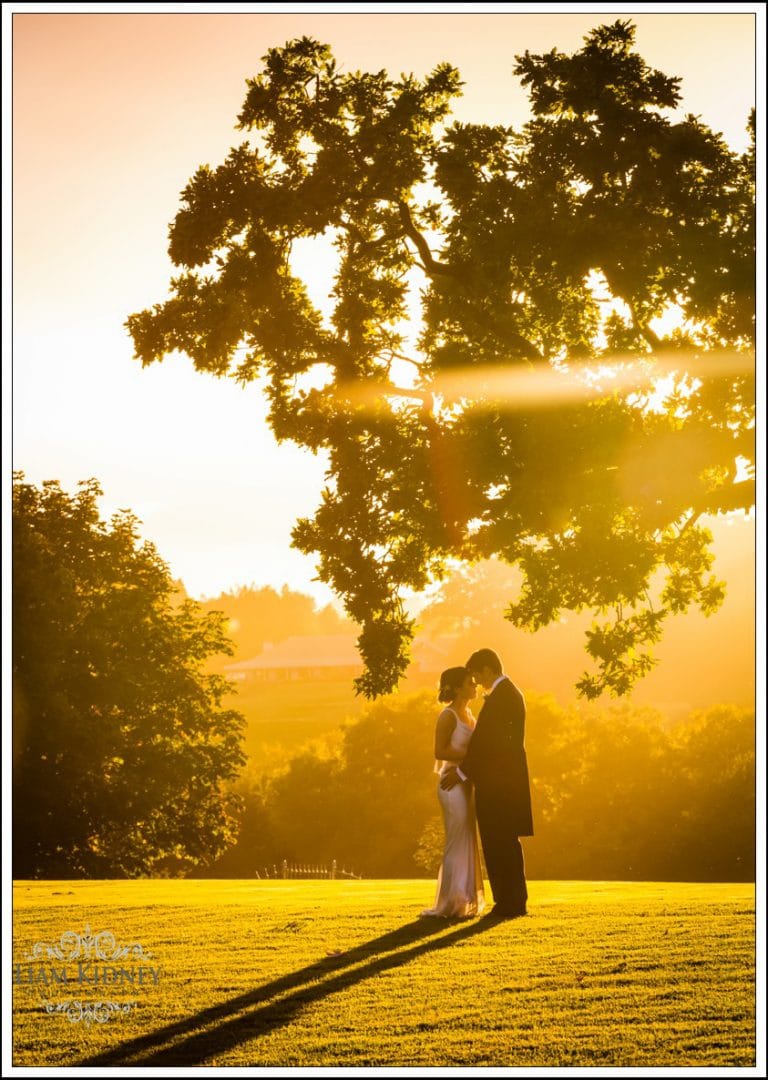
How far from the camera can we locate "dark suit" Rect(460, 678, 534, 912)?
1502 cm

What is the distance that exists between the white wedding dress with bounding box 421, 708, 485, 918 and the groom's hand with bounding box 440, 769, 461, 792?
0.15ft

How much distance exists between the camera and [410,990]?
1170 centimetres

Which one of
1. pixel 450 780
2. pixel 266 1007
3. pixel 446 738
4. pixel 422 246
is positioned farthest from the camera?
pixel 422 246

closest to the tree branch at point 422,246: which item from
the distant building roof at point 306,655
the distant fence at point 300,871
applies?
the distant fence at point 300,871

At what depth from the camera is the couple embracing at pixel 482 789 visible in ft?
49.4

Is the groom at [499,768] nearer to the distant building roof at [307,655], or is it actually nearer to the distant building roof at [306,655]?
the distant building roof at [306,655]

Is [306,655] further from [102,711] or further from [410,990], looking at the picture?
[410,990]

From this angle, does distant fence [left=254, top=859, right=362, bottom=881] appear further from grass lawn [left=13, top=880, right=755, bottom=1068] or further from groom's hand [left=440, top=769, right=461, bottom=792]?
groom's hand [left=440, top=769, right=461, bottom=792]

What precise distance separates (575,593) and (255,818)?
45.7 metres

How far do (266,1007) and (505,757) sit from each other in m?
4.88

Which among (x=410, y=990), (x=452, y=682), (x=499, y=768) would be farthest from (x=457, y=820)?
(x=410, y=990)

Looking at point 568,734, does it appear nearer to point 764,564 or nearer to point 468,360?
point 468,360

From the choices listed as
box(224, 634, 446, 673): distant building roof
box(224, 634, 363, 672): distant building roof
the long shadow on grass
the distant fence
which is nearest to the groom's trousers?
the long shadow on grass

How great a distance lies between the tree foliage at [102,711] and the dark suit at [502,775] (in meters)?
26.7
